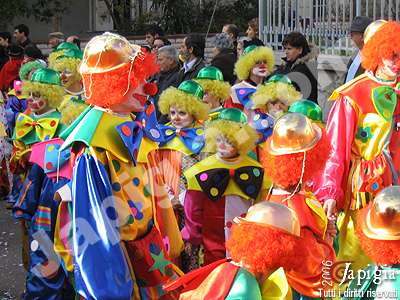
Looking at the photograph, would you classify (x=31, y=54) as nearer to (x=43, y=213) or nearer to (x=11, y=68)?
(x=11, y=68)

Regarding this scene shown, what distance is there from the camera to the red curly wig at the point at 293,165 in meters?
4.66

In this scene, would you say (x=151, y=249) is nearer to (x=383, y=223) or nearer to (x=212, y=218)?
(x=383, y=223)

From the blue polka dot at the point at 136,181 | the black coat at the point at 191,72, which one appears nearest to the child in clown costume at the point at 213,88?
the black coat at the point at 191,72

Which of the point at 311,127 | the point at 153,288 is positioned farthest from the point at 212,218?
the point at 153,288

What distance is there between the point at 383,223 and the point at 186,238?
247cm

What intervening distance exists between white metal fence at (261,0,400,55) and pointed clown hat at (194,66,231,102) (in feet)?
8.17

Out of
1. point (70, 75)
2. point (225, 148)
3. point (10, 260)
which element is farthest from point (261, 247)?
point (10, 260)

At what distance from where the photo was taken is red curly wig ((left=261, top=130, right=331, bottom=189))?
15.3 ft

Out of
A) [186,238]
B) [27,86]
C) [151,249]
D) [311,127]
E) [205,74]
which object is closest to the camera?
[151,249]

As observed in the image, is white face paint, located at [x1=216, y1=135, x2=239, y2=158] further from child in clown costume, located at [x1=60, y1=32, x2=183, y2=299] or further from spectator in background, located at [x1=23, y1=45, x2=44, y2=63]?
spectator in background, located at [x1=23, y1=45, x2=44, y2=63]

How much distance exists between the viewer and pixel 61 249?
4582 mm

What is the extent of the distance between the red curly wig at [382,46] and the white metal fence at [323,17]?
4054 mm

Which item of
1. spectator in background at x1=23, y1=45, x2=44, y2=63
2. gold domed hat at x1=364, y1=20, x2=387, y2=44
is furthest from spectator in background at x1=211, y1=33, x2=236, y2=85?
gold domed hat at x1=364, y1=20, x2=387, y2=44

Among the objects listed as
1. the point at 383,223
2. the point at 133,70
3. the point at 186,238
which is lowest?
the point at 186,238
